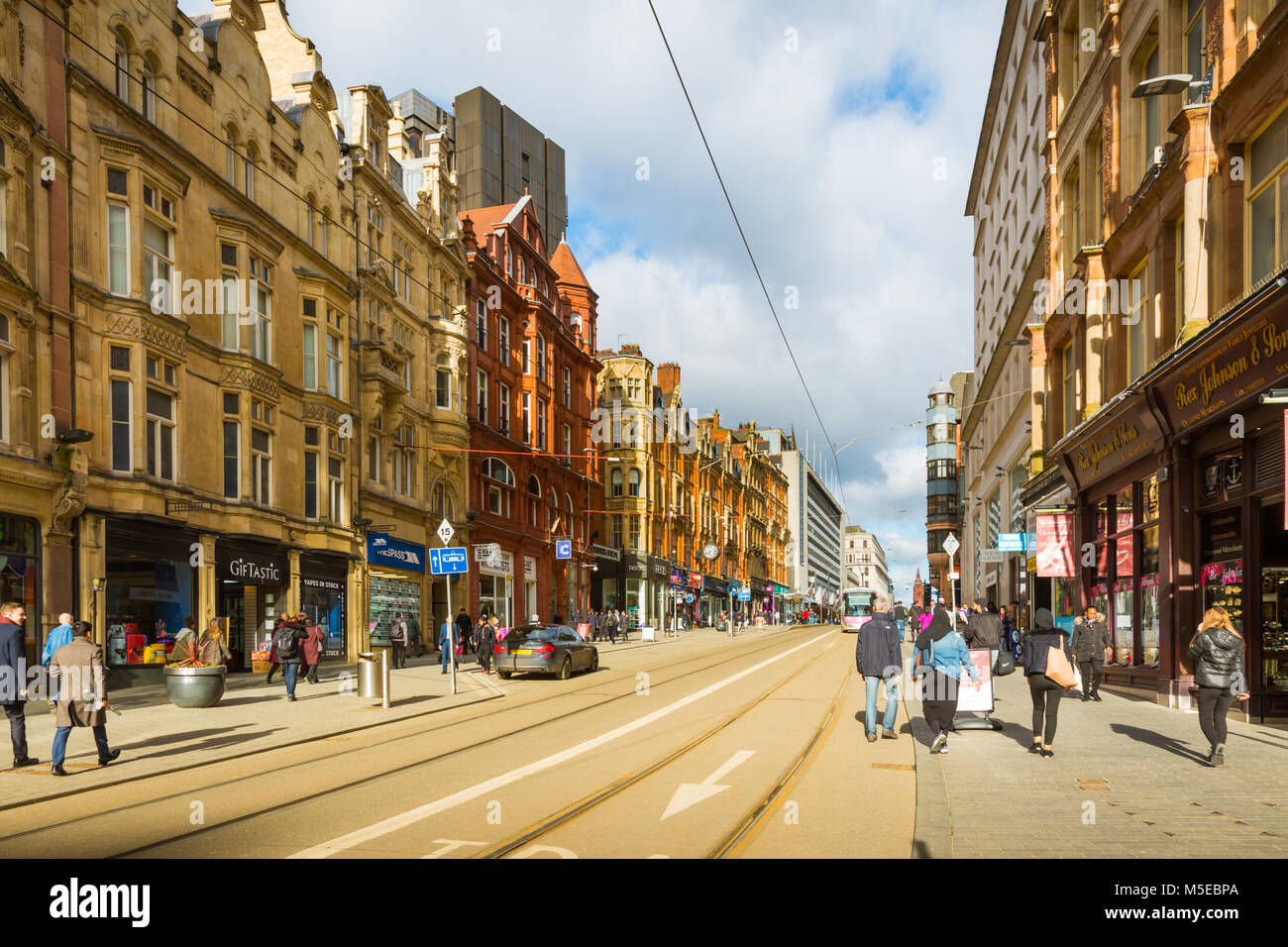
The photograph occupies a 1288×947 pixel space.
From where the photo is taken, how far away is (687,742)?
1272 cm

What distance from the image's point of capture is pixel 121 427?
19938mm

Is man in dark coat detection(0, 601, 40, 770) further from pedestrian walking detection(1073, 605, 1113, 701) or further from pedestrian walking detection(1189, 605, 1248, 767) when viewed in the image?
pedestrian walking detection(1073, 605, 1113, 701)

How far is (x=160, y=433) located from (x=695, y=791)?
54.4 feet

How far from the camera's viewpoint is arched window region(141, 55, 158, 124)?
21359 millimetres

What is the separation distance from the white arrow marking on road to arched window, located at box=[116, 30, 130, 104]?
1895 cm

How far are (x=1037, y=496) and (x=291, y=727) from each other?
73.6 feet

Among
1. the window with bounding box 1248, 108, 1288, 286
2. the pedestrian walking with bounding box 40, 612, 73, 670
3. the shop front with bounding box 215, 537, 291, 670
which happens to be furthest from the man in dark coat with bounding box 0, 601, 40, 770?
the window with bounding box 1248, 108, 1288, 286

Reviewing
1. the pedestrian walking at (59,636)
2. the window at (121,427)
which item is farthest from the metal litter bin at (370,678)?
the window at (121,427)

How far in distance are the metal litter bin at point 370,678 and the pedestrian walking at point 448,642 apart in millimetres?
2033

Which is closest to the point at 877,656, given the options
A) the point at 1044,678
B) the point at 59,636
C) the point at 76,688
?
the point at 1044,678

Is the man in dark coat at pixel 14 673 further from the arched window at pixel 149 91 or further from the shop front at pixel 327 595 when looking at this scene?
the shop front at pixel 327 595

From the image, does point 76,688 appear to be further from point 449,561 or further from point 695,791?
point 449,561

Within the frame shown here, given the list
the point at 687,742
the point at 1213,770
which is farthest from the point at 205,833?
the point at 1213,770
